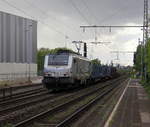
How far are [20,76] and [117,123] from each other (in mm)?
52342

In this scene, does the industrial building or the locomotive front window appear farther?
the industrial building

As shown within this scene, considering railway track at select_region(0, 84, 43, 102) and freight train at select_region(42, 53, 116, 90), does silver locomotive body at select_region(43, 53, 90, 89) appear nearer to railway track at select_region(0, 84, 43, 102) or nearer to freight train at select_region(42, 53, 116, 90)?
freight train at select_region(42, 53, 116, 90)

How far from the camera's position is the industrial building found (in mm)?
58625

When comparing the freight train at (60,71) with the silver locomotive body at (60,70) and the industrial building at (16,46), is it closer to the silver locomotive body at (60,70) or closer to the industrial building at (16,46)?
the silver locomotive body at (60,70)

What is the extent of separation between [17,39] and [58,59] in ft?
122

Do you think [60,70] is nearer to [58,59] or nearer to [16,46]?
[58,59]

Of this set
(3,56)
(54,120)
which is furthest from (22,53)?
(54,120)

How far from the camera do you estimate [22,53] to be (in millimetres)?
→ 65938

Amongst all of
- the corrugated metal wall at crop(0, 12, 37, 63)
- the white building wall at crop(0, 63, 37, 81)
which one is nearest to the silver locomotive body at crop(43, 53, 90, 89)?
the white building wall at crop(0, 63, 37, 81)

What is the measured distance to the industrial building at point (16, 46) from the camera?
58625mm

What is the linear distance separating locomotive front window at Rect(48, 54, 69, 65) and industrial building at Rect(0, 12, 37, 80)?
26.5m

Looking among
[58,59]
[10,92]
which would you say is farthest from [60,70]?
[10,92]

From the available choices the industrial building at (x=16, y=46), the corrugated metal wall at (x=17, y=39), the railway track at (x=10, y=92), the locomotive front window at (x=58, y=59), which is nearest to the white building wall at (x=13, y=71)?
the industrial building at (x=16, y=46)

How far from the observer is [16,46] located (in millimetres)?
63719
